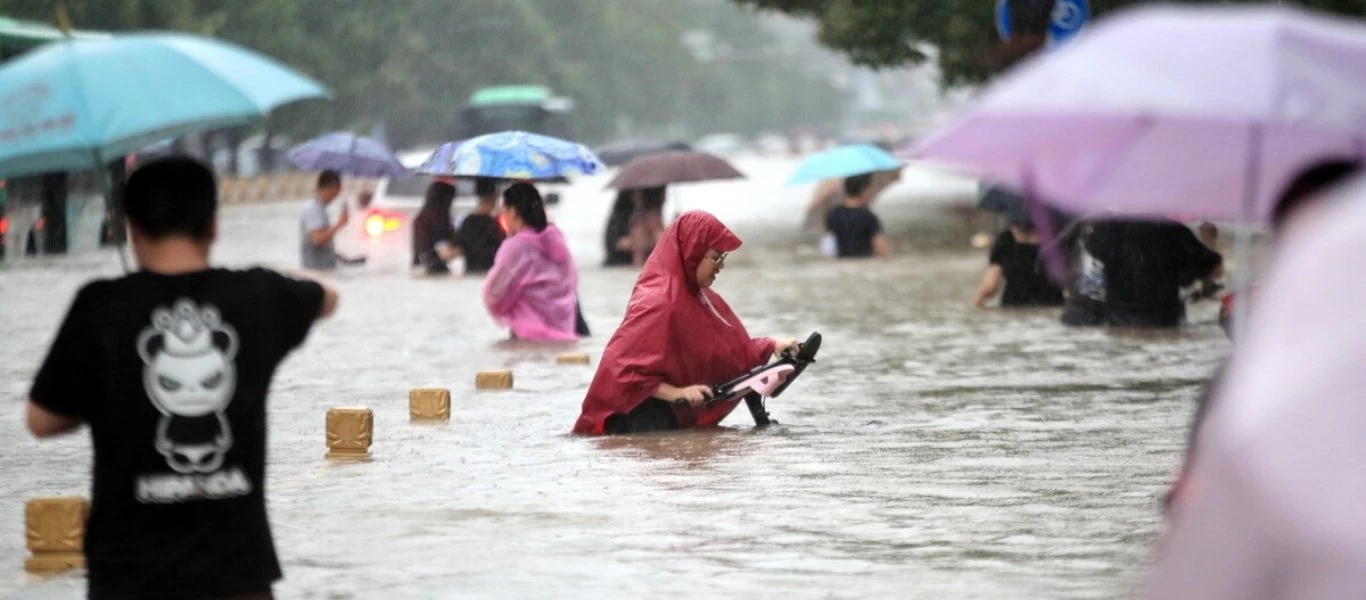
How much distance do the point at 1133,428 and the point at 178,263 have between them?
764 centimetres

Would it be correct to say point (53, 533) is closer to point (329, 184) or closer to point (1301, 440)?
point (1301, 440)

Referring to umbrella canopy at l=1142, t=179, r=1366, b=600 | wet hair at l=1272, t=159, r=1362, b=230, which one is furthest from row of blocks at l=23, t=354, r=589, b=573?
umbrella canopy at l=1142, t=179, r=1366, b=600

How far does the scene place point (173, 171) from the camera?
15.1 ft

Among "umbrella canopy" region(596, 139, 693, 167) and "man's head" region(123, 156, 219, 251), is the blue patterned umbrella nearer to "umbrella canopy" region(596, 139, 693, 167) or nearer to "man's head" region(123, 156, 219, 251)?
"man's head" region(123, 156, 219, 251)

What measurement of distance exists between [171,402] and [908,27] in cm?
3024

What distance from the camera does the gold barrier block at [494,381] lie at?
1412 centimetres

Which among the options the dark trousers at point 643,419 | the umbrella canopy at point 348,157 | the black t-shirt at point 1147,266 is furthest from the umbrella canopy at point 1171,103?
the umbrella canopy at point 348,157

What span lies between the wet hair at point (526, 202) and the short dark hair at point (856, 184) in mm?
13563

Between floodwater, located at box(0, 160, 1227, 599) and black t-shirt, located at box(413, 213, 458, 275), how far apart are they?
6696 mm

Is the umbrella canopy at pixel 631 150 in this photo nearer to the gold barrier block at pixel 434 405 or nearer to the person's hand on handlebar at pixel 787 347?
the gold barrier block at pixel 434 405

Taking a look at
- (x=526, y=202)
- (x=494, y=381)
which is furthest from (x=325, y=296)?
(x=526, y=202)

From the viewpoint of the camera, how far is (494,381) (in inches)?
557

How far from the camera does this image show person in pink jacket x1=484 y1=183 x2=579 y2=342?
16.9m

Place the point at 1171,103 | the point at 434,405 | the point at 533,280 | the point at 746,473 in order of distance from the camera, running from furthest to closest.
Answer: the point at 533,280, the point at 434,405, the point at 746,473, the point at 1171,103
